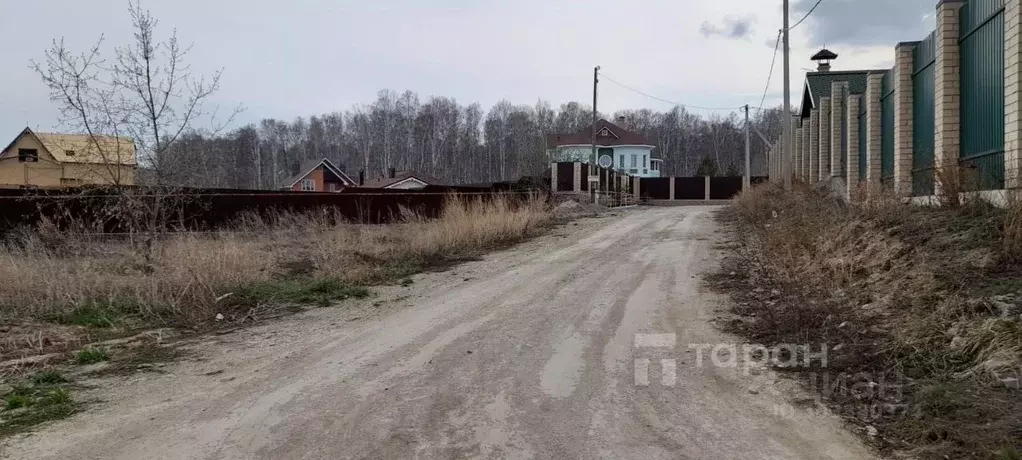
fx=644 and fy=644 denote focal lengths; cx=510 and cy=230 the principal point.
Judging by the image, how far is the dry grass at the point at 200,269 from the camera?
25.4 feet

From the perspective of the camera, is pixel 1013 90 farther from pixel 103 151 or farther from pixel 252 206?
pixel 252 206

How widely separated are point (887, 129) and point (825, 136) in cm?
811

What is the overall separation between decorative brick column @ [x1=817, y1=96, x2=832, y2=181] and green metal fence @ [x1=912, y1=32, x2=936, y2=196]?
9.42 m

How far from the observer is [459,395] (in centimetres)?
453

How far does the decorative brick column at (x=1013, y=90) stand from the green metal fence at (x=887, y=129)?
515 cm

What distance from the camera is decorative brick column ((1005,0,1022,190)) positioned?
7.25 m

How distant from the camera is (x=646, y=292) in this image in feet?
27.4

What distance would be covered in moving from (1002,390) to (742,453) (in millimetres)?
1681

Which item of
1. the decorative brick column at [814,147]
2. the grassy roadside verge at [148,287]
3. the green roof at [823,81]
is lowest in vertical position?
the grassy roadside verge at [148,287]

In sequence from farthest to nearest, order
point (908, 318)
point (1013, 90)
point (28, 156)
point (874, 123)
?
point (28, 156), point (874, 123), point (1013, 90), point (908, 318)

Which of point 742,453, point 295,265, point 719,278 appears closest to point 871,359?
point 742,453

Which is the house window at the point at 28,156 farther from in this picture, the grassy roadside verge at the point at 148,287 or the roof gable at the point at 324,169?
the roof gable at the point at 324,169

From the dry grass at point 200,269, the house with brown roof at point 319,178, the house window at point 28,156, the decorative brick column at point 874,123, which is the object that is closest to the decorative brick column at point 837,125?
the decorative brick column at point 874,123

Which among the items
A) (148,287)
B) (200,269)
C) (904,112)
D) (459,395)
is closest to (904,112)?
(904,112)
